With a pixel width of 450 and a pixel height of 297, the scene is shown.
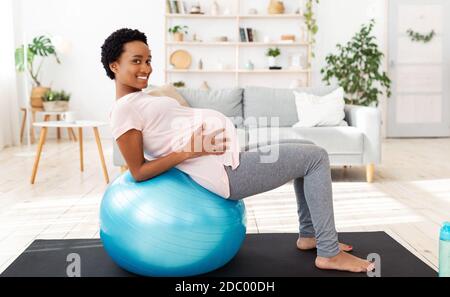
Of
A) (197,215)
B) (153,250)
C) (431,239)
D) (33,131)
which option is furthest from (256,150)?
(33,131)

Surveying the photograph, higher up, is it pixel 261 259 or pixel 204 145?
pixel 204 145

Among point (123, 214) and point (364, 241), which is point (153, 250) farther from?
point (364, 241)

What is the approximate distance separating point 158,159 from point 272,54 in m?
5.31

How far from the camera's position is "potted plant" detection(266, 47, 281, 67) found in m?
7.14

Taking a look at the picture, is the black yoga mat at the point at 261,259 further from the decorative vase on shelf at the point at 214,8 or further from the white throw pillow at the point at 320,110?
the decorative vase on shelf at the point at 214,8

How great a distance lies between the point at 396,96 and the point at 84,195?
15.8ft

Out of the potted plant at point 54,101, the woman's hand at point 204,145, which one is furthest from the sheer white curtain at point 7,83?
the woman's hand at point 204,145

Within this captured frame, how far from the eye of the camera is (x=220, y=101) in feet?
16.0

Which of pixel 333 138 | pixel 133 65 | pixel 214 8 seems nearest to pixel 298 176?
pixel 133 65

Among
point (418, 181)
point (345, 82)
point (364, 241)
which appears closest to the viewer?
point (364, 241)

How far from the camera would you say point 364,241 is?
A: 263 cm

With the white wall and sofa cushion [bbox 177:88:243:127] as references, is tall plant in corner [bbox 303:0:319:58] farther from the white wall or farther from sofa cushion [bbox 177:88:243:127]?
sofa cushion [bbox 177:88:243:127]

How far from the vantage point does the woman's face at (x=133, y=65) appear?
6.73 ft

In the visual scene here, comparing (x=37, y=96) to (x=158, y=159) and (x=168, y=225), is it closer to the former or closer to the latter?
(x=158, y=159)
